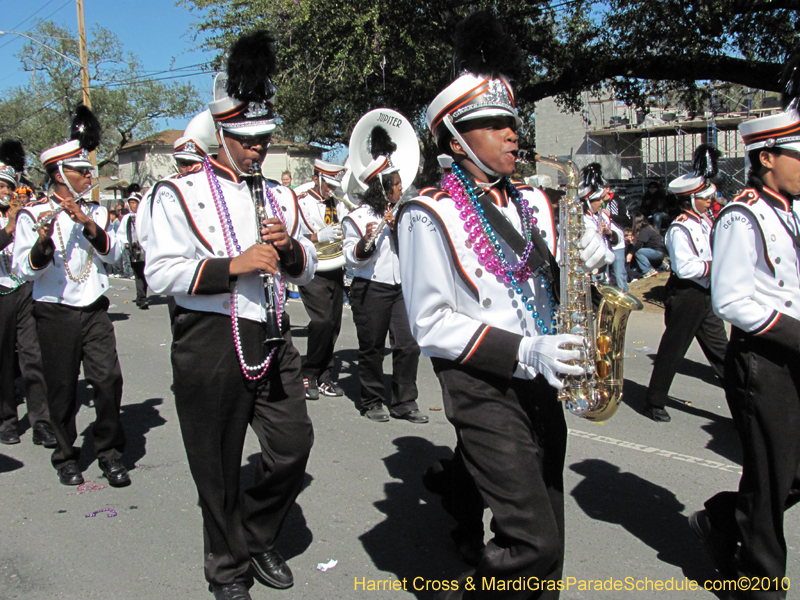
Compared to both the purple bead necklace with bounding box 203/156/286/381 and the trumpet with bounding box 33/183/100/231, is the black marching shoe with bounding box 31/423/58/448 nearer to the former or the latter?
the trumpet with bounding box 33/183/100/231

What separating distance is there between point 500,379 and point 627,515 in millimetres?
2098

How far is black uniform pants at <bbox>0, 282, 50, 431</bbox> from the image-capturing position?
603cm

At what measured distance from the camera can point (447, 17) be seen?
579 inches

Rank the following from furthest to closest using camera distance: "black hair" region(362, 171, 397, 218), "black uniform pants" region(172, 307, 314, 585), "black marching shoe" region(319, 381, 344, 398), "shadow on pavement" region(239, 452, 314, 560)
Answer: "black marching shoe" region(319, 381, 344, 398) < "black hair" region(362, 171, 397, 218) < "shadow on pavement" region(239, 452, 314, 560) < "black uniform pants" region(172, 307, 314, 585)

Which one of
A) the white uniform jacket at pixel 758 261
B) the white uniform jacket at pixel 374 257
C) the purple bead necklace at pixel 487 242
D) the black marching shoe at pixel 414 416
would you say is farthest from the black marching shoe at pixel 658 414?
the purple bead necklace at pixel 487 242

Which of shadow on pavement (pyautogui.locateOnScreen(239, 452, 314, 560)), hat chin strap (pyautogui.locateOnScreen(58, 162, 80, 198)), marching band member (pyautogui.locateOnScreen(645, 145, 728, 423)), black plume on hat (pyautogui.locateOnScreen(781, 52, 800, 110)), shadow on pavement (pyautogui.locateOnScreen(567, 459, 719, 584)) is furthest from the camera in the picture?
marching band member (pyautogui.locateOnScreen(645, 145, 728, 423))

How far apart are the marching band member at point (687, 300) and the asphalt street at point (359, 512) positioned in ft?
1.26

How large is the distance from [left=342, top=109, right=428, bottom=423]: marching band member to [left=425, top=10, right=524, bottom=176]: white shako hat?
130 inches

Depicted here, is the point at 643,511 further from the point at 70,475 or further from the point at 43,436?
the point at 43,436

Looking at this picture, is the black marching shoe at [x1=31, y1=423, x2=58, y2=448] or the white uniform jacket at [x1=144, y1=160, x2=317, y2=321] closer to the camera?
the white uniform jacket at [x1=144, y1=160, x2=317, y2=321]

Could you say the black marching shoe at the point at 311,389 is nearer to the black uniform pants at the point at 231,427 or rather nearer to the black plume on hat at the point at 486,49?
the black uniform pants at the point at 231,427

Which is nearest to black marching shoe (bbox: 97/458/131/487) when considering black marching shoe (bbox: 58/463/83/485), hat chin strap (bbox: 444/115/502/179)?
black marching shoe (bbox: 58/463/83/485)

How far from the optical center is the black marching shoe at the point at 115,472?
4.87m

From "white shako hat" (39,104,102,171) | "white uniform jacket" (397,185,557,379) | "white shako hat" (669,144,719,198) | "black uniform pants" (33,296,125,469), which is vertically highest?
"white shako hat" (39,104,102,171)
